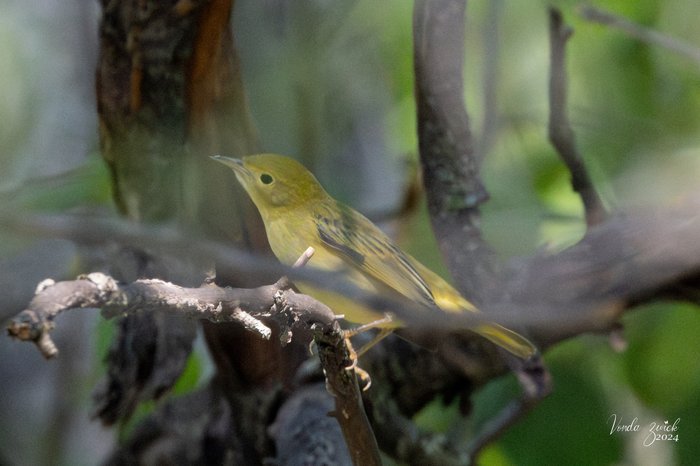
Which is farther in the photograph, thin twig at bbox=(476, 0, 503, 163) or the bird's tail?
thin twig at bbox=(476, 0, 503, 163)

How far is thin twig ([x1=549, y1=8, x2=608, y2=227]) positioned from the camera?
2.95 metres

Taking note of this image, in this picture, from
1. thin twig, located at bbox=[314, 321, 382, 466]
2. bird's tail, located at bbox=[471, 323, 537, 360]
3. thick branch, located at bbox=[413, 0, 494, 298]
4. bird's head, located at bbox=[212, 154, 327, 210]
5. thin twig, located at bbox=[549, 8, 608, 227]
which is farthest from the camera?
thin twig, located at bbox=[549, 8, 608, 227]

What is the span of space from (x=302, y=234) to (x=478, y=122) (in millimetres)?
1805

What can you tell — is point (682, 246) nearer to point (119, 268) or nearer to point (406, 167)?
point (406, 167)

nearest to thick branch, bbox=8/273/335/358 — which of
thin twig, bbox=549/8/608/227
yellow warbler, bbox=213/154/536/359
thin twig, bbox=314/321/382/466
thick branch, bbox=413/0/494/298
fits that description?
thin twig, bbox=314/321/382/466

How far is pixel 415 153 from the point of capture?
3643mm

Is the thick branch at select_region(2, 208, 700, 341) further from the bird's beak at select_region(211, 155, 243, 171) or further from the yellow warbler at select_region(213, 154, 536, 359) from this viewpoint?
the bird's beak at select_region(211, 155, 243, 171)

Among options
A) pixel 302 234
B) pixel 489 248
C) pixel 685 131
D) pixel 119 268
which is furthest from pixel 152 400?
pixel 685 131

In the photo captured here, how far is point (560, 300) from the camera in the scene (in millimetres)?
2846

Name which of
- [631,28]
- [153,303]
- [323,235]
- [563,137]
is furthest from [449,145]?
[153,303]

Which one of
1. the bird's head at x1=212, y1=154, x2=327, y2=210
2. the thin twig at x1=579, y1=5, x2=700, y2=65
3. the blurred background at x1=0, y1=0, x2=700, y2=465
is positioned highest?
the thin twig at x1=579, y1=5, x2=700, y2=65

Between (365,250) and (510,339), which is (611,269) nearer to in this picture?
(510,339)

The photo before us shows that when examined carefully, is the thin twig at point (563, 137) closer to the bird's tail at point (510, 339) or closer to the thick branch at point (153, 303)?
the bird's tail at point (510, 339)

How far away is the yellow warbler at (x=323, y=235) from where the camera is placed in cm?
227
